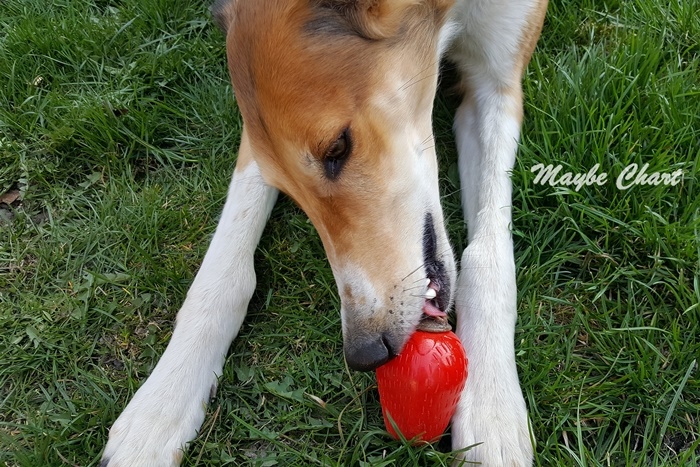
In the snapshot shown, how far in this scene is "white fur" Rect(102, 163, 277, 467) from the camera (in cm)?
259

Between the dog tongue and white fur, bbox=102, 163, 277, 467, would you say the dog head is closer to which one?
the dog tongue

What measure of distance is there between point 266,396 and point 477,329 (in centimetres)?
93

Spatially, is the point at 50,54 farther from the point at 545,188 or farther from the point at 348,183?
the point at 545,188

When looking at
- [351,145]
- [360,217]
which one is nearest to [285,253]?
[360,217]

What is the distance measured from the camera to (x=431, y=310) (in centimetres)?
251

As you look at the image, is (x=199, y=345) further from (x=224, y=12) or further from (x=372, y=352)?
(x=224, y=12)

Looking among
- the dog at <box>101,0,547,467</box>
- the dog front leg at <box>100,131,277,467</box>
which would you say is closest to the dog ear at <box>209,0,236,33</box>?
the dog at <box>101,0,547,467</box>

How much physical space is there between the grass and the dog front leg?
0.12 metres

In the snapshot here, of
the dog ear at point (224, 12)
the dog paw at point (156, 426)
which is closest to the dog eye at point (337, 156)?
the dog ear at point (224, 12)

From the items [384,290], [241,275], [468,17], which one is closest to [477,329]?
[384,290]

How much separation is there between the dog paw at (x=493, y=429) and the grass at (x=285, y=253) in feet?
0.35

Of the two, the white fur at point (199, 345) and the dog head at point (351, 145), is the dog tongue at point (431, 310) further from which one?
the white fur at point (199, 345)

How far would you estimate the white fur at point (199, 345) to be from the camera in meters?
2.59

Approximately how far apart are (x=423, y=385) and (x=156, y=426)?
111 centimetres
